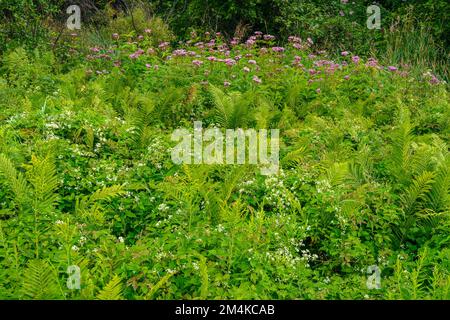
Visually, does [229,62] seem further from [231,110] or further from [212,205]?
[212,205]

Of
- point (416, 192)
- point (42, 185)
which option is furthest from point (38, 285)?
point (416, 192)

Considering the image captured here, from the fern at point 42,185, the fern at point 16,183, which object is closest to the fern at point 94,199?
the fern at point 42,185

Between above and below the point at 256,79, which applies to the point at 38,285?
below

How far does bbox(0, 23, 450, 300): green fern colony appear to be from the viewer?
3520 mm

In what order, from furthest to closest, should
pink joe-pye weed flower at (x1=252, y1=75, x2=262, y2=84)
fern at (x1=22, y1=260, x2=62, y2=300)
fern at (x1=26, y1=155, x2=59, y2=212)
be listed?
pink joe-pye weed flower at (x1=252, y1=75, x2=262, y2=84), fern at (x1=26, y1=155, x2=59, y2=212), fern at (x1=22, y1=260, x2=62, y2=300)

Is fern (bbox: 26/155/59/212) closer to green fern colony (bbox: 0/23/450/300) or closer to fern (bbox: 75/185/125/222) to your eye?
green fern colony (bbox: 0/23/450/300)

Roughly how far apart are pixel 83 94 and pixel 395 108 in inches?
155

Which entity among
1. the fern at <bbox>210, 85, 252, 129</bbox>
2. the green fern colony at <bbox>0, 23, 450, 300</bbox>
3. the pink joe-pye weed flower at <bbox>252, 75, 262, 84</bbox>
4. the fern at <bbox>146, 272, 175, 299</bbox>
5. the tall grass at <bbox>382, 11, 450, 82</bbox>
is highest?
the tall grass at <bbox>382, 11, 450, 82</bbox>

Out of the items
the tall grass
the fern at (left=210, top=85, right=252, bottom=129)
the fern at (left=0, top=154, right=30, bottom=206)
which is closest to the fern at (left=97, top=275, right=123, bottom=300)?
the fern at (left=0, top=154, right=30, bottom=206)

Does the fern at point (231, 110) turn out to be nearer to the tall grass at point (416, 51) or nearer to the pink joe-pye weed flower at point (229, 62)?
the pink joe-pye weed flower at point (229, 62)

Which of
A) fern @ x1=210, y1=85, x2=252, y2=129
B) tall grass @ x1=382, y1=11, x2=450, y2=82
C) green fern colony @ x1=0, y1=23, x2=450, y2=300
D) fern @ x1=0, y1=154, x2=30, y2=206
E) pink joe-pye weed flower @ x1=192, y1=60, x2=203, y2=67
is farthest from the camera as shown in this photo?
tall grass @ x1=382, y1=11, x2=450, y2=82

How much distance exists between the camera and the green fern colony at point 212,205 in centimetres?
→ 352

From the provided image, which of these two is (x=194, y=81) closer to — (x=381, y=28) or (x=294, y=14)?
(x=294, y=14)

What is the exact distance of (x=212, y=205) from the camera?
442cm
